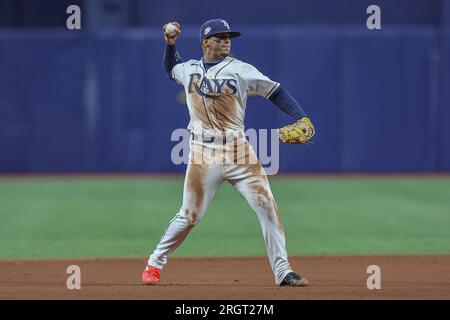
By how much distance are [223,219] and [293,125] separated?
21.1ft

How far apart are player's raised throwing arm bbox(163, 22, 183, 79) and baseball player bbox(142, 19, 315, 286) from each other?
17 millimetres

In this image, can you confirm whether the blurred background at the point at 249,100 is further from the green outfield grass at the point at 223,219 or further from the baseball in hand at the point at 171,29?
the baseball in hand at the point at 171,29

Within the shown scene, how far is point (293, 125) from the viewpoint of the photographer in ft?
26.7

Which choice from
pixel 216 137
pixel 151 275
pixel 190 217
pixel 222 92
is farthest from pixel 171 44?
pixel 151 275

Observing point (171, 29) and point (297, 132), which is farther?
point (171, 29)

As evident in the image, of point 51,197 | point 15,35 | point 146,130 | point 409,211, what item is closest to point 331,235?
point 409,211

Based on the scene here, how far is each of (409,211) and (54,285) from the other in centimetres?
782

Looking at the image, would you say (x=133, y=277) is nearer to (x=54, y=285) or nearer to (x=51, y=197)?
(x=54, y=285)

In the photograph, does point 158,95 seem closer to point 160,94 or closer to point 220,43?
point 160,94

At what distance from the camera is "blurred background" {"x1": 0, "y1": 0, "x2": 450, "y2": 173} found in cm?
2261

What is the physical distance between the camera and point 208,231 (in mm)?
13375

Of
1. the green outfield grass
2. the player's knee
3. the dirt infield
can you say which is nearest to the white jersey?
the player's knee

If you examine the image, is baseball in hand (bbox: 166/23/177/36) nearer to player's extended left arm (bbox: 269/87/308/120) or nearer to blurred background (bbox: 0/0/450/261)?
player's extended left arm (bbox: 269/87/308/120)

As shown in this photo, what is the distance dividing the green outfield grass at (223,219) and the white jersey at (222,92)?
3.46 metres
